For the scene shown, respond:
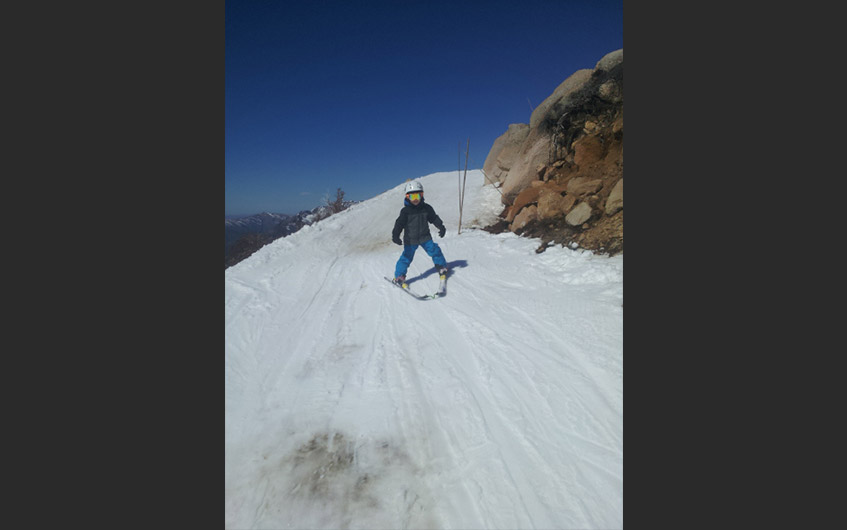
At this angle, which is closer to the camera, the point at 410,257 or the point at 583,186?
the point at 410,257

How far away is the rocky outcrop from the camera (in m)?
5.88

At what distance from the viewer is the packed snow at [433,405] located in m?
1.69

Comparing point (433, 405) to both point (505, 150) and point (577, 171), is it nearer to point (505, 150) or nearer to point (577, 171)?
point (577, 171)

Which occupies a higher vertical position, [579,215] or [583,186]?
[583,186]

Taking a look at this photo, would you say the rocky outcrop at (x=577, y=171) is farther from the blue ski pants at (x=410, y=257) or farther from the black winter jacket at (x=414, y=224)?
the black winter jacket at (x=414, y=224)

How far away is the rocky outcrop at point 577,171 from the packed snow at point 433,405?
1.13 m

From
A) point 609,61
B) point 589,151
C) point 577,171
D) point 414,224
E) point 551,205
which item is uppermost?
point 609,61

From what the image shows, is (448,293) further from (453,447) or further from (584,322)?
(453,447)

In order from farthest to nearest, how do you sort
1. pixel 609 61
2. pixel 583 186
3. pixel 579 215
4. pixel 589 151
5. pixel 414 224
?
pixel 609 61 → pixel 589 151 → pixel 583 186 → pixel 579 215 → pixel 414 224

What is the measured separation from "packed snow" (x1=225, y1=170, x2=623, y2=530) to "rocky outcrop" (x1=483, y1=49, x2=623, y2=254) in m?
1.13

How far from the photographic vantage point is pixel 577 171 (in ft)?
26.4

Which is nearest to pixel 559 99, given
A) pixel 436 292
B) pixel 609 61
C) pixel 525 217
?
pixel 609 61

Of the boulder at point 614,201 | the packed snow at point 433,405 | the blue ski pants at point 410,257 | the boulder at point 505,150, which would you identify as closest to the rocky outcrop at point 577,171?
the boulder at point 614,201

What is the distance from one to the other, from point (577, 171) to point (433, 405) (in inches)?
305
